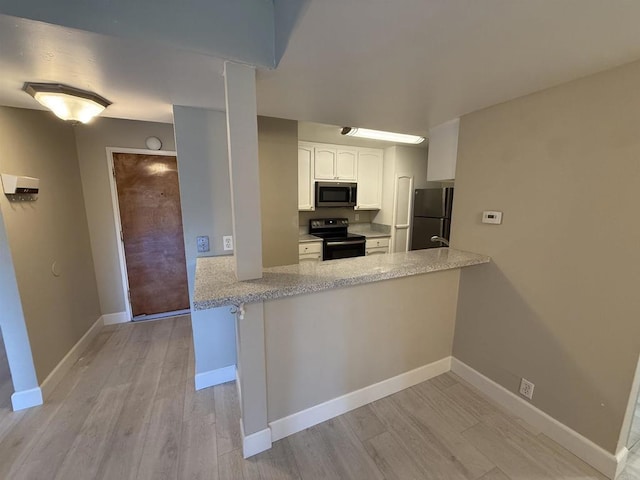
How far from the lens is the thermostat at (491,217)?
1.84 metres

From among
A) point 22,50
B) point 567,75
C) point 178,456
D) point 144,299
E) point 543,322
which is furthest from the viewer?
point 144,299

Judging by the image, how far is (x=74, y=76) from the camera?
4.55 ft

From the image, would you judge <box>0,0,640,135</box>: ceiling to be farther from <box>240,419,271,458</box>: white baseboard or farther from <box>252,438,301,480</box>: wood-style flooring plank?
<box>252,438,301,480</box>: wood-style flooring plank

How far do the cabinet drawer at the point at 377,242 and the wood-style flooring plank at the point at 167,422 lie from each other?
2801 millimetres

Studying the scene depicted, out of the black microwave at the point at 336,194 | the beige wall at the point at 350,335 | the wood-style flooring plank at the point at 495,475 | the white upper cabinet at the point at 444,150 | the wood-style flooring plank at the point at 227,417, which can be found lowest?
the wood-style flooring plank at the point at 227,417

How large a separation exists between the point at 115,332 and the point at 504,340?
3.82m

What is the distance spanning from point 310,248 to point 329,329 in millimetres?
2063

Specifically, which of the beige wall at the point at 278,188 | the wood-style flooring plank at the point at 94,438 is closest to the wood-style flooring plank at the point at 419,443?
the beige wall at the point at 278,188

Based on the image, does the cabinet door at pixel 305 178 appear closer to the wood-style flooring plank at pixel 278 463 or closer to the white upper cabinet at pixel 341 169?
the white upper cabinet at pixel 341 169

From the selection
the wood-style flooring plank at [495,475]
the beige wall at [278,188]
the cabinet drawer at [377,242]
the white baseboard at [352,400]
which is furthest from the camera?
the cabinet drawer at [377,242]

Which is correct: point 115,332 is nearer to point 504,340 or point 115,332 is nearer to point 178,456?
point 178,456

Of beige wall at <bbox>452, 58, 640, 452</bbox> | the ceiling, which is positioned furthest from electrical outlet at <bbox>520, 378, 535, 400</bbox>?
the ceiling

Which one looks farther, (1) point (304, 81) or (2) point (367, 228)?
(2) point (367, 228)

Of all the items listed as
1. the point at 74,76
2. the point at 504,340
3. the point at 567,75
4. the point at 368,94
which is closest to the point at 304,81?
the point at 368,94
